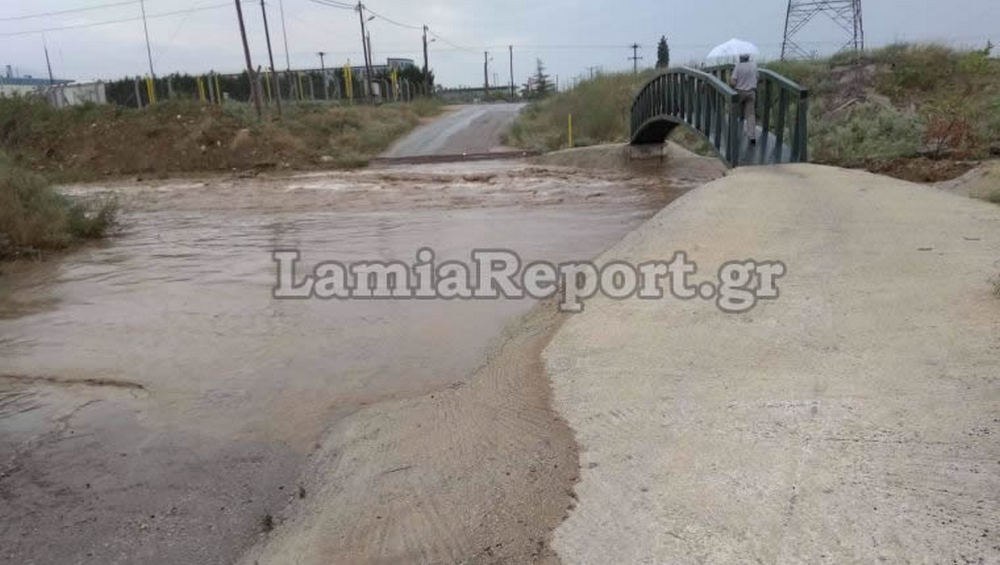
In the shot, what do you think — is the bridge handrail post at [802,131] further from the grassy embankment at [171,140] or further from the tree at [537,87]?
the tree at [537,87]

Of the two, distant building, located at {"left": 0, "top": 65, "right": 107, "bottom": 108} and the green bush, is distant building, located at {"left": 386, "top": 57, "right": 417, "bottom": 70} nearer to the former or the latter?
distant building, located at {"left": 0, "top": 65, "right": 107, "bottom": 108}

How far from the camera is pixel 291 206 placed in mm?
19656

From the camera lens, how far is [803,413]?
382 centimetres

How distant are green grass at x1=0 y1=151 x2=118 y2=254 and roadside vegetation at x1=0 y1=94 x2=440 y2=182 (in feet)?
56.1

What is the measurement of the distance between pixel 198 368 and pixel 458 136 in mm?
33607

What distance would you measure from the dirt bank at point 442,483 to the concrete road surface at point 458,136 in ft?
99.4

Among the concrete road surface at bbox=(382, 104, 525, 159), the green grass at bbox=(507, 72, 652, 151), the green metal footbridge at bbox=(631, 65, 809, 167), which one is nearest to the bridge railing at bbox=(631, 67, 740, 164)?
the green metal footbridge at bbox=(631, 65, 809, 167)

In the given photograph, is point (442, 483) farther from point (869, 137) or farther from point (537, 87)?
point (537, 87)

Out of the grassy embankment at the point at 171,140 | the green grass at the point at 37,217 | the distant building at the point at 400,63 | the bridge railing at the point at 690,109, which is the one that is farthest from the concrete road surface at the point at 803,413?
the distant building at the point at 400,63

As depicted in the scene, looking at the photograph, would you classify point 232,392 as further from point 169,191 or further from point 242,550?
point 169,191

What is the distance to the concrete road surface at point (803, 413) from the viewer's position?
286 centimetres

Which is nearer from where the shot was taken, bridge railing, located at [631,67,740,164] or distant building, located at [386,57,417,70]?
bridge railing, located at [631,67,740,164]

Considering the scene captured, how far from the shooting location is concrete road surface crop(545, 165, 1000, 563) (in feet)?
9.38

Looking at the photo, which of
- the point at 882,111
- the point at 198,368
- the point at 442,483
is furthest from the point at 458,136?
the point at 442,483
